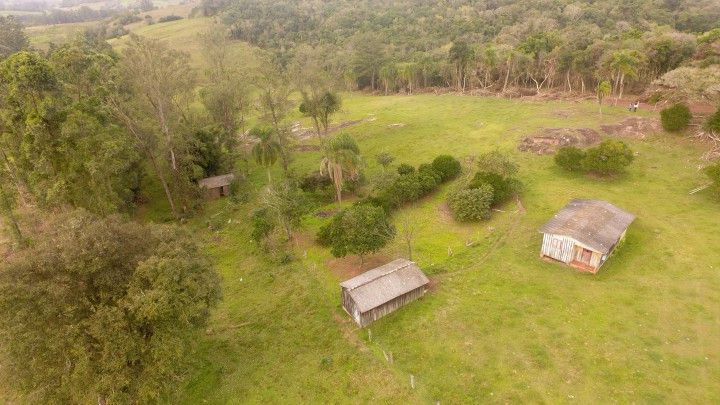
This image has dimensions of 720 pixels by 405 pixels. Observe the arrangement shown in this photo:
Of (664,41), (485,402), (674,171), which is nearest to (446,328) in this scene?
(485,402)

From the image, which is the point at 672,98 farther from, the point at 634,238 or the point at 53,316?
the point at 53,316

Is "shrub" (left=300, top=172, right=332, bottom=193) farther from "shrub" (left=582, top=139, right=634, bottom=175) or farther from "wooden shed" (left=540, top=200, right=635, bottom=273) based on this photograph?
"shrub" (left=582, top=139, right=634, bottom=175)

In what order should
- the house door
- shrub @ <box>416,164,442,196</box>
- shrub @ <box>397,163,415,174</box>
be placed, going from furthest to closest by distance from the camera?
shrub @ <box>397,163,415,174</box>
shrub @ <box>416,164,442,196</box>
the house door

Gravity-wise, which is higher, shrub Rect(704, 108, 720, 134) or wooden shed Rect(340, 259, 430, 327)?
shrub Rect(704, 108, 720, 134)

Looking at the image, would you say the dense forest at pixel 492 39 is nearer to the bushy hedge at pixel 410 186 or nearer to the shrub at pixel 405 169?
the bushy hedge at pixel 410 186

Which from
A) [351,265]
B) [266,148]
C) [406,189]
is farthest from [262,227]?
[406,189]

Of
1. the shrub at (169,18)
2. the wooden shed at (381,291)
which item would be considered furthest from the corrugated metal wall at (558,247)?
the shrub at (169,18)

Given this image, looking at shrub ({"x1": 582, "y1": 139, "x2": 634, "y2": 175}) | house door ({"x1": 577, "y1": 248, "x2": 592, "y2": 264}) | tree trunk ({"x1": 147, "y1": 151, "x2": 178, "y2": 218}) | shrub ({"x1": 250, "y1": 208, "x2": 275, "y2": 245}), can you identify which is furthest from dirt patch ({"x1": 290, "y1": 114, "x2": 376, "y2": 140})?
house door ({"x1": 577, "y1": 248, "x2": 592, "y2": 264})

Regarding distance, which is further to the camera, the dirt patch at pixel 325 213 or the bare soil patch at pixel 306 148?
the bare soil patch at pixel 306 148
